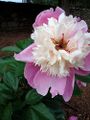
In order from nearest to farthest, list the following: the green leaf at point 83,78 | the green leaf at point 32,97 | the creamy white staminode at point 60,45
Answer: the creamy white staminode at point 60,45
the green leaf at point 83,78
the green leaf at point 32,97

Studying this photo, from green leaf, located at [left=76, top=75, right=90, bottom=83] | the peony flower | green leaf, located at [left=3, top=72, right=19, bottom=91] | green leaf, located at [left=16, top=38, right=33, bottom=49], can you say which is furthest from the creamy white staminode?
green leaf, located at [left=3, top=72, right=19, bottom=91]

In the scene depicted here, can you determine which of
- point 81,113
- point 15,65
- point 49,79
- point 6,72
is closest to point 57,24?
point 49,79

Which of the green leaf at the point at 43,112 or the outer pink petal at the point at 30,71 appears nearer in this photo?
the outer pink petal at the point at 30,71

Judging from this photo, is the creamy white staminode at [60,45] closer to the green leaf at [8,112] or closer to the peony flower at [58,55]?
the peony flower at [58,55]

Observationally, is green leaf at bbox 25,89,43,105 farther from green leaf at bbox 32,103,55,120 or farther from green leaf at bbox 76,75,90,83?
green leaf at bbox 76,75,90,83

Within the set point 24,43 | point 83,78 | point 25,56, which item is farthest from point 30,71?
point 24,43

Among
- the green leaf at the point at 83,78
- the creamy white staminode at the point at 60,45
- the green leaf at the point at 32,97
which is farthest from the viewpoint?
the green leaf at the point at 32,97

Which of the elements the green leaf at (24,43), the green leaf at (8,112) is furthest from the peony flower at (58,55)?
the green leaf at (8,112)
